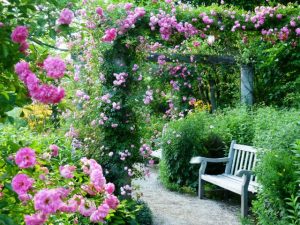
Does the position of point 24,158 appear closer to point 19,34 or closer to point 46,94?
point 46,94

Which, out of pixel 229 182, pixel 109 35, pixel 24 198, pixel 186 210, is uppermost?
pixel 109 35

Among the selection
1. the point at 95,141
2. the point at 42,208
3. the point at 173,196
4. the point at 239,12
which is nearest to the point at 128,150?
the point at 95,141

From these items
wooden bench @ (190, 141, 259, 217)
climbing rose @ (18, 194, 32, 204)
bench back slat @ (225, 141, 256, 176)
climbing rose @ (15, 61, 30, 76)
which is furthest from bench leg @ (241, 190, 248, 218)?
climbing rose @ (15, 61, 30, 76)

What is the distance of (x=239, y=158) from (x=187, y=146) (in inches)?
44.0

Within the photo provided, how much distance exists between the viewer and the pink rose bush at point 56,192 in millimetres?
1674

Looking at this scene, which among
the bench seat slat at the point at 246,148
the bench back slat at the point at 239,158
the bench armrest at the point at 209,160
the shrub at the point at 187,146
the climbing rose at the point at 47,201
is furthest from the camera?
the shrub at the point at 187,146

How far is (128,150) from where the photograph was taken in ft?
18.6

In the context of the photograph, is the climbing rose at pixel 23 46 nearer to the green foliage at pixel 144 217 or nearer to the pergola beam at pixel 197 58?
the green foliage at pixel 144 217

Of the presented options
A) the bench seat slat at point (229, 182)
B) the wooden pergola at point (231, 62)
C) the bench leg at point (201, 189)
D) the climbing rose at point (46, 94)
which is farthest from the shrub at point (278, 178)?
the wooden pergola at point (231, 62)

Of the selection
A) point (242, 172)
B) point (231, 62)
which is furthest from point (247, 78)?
point (242, 172)

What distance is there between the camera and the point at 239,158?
6695mm

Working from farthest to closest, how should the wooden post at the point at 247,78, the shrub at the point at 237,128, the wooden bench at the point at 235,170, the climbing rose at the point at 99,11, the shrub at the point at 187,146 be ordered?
the wooden post at the point at 247,78 < the shrub at the point at 187,146 < the shrub at the point at 237,128 < the wooden bench at the point at 235,170 < the climbing rose at the point at 99,11

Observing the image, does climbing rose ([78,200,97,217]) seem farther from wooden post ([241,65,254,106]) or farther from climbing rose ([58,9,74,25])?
wooden post ([241,65,254,106])

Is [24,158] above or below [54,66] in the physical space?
below
